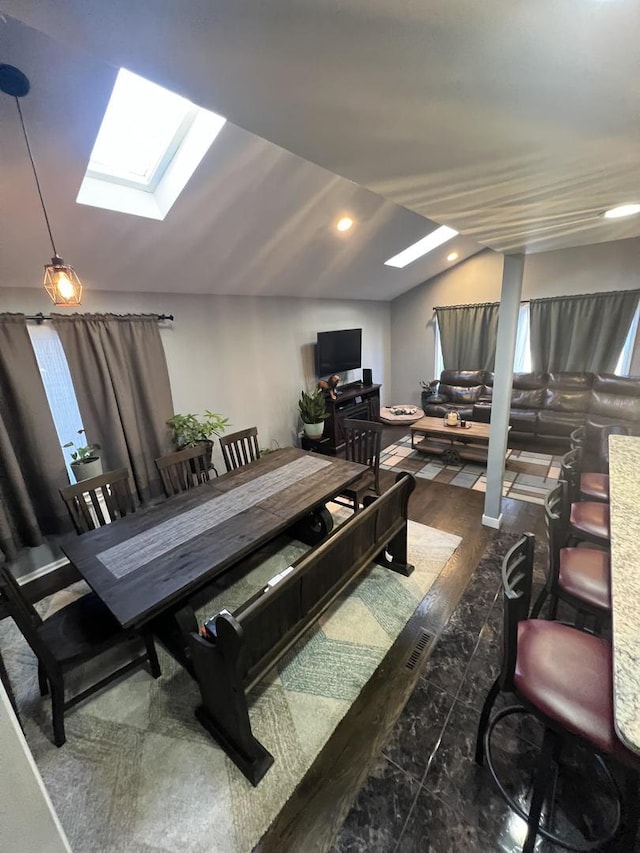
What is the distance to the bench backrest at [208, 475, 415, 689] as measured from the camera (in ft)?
4.45

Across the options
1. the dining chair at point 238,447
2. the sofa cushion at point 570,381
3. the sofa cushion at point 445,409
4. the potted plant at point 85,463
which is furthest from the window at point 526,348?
the potted plant at point 85,463

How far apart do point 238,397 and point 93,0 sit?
367 centimetres

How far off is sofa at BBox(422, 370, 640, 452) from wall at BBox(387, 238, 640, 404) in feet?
4.07

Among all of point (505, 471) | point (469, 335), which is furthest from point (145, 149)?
point (469, 335)

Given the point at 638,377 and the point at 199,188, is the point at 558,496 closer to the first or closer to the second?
the point at 199,188

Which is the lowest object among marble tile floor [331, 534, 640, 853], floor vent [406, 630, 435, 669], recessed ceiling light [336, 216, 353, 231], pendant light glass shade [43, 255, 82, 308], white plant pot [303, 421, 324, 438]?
marble tile floor [331, 534, 640, 853]

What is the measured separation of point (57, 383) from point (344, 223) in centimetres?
290

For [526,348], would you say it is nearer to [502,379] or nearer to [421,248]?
[421,248]

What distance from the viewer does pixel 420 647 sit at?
2008mm

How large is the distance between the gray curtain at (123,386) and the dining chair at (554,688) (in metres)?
3.03

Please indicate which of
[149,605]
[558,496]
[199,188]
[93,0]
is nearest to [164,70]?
[93,0]

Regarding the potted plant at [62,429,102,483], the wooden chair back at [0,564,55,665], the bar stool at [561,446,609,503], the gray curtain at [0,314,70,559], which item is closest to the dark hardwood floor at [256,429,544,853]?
the bar stool at [561,446,609,503]

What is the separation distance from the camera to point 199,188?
2205mm

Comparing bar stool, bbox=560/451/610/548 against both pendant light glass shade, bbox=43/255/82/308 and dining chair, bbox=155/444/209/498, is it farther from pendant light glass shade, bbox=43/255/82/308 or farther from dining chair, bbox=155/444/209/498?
pendant light glass shade, bbox=43/255/82/308
